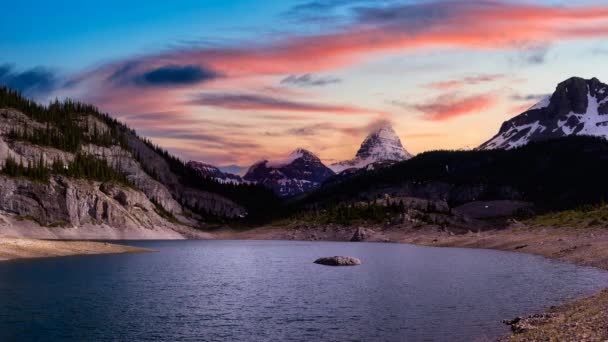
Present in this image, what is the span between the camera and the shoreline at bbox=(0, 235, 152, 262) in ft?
445

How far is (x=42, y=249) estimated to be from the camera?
148m

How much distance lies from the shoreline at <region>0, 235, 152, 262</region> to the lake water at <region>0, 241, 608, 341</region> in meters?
20.0

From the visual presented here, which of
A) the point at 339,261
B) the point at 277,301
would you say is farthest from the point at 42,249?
the point at 277,301

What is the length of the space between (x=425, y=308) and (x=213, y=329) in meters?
23.6

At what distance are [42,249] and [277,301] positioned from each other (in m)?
99.1

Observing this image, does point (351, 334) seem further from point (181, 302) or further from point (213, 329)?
point (181, 302)

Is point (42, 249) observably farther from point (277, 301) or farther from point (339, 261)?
point (277, 301)

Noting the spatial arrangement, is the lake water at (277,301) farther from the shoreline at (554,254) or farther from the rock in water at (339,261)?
the rock in water at (339,261)

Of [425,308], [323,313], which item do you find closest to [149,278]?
[323,313]

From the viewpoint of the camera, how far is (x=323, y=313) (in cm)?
6228

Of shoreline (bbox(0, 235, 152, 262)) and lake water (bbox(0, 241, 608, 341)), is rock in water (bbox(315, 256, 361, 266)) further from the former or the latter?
shoreline (bbox(0, 235, 152, 262))

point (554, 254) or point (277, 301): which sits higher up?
point (277, 301)

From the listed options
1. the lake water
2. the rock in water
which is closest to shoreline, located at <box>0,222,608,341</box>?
the lake water

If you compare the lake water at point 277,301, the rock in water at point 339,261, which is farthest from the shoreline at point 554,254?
the rock in water at point 339,261
